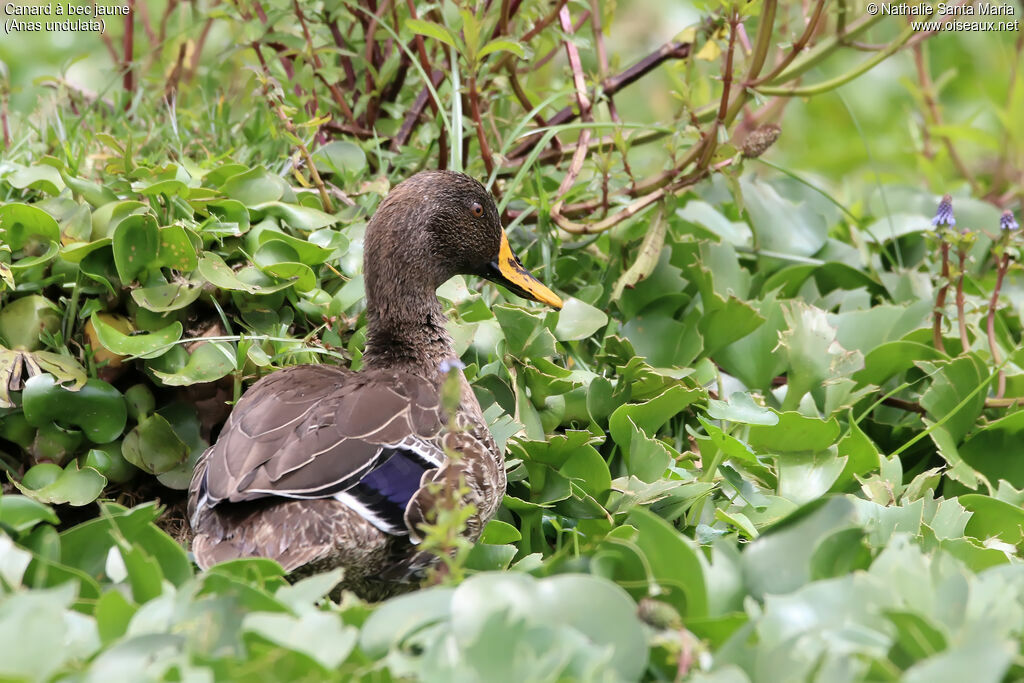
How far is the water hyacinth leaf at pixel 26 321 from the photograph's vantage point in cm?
292

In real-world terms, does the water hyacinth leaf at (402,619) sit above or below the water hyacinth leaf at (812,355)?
Answer: above

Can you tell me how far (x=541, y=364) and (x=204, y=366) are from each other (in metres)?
0.95

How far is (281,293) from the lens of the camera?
3.17 meters

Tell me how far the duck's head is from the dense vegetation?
0.18 metres

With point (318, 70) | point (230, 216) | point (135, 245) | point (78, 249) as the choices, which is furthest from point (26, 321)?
point (318, 70)

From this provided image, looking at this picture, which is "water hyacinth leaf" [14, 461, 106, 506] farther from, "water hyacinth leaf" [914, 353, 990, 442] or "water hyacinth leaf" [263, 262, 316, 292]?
"water hyacinth leaf" [914, 353, 990, 442]

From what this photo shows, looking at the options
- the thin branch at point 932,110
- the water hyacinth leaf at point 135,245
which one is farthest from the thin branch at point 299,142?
the thin branch at point 932,110

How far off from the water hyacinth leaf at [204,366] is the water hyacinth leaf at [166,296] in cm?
14

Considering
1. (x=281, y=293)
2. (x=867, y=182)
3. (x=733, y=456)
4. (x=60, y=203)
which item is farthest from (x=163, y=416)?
(x=867, y=182)

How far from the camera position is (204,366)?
9.60ft

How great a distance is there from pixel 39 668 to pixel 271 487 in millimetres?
747

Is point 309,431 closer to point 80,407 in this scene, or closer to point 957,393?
point 80,407

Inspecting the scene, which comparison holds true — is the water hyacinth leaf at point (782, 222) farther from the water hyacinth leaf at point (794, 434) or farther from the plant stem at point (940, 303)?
the water hyacinth leaf at point (794, 434)

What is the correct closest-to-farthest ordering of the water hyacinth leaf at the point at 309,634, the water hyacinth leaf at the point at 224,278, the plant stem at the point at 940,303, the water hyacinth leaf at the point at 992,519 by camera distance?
the water hyacinth leaf at the point at 309,634
the water hyacinth leaf at the point at 992,519
the water hyacinth leaf at the point at 224,278
the plant stem at the point at 940,303
